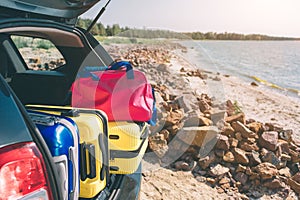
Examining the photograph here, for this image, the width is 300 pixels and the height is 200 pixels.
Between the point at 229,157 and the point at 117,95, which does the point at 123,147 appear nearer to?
the point at 117,95

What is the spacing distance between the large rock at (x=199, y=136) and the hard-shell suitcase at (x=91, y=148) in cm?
227

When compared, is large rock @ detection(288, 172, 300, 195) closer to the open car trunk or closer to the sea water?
the open car trunk

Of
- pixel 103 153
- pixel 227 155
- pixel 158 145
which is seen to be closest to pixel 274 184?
pixel 227 155

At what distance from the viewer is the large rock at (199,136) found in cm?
370

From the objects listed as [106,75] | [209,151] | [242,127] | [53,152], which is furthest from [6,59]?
[242,127]

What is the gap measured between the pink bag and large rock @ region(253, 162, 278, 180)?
195 cm

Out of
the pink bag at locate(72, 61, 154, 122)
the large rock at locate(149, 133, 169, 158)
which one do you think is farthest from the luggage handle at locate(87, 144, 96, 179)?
the large rock at locate(149, 133, 169, 158)

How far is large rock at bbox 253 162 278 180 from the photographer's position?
11.0 ft

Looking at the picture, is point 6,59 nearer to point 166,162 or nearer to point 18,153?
point 166,162

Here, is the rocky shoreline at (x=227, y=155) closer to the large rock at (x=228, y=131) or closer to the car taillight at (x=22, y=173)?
the large rock at (x=228, y=131)

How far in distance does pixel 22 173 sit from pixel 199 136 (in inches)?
117

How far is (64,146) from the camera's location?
1.18 m

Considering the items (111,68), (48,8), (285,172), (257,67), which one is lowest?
(257,67)

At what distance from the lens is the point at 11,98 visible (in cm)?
97
